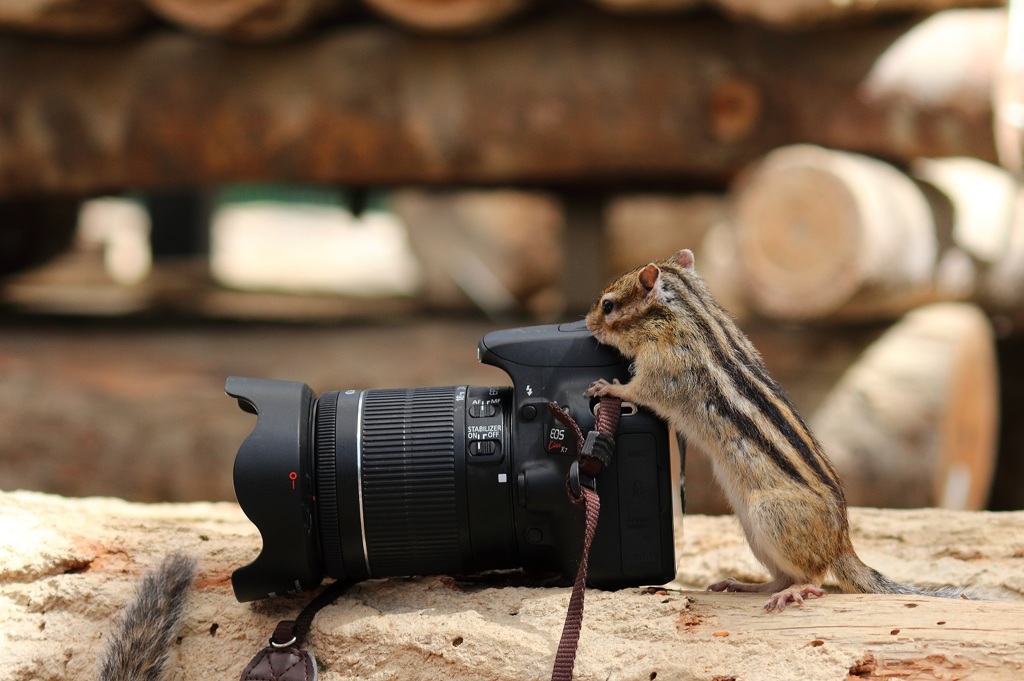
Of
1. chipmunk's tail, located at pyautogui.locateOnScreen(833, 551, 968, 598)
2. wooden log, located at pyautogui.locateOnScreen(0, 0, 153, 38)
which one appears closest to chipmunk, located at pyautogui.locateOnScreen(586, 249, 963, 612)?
chipmunk's tail, located at pyautogui.locateOnScreen(833, 551, 968, 598)

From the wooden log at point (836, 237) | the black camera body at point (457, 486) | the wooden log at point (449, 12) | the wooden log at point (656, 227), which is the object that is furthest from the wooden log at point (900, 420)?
the wooden log at point (656, 227)

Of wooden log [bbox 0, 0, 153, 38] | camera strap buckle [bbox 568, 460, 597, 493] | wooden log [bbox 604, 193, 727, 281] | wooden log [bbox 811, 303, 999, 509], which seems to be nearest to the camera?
camera strap buckle [bbox 568, 460, 597, 493]

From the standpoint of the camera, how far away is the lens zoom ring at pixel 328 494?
87.4 inches

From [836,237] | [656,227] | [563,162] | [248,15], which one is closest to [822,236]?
[836,237]

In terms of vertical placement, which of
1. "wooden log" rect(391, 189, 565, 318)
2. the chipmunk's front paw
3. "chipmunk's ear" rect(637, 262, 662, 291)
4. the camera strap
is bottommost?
the camera strap

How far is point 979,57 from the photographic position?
4.15 metres

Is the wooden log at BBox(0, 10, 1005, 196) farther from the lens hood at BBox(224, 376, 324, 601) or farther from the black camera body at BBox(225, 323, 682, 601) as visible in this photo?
the lens hood at BBox(224, 376, 324, 601)

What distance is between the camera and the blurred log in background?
4227 mm

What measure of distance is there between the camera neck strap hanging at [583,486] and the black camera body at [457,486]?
0.12ft

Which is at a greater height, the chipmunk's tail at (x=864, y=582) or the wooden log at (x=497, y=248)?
the wooden log at (x=497, y=248)

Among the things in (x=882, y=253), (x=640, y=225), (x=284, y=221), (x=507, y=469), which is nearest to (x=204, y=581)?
(x=507, y=469)

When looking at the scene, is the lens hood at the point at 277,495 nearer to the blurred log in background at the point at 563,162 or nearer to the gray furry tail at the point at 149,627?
the gray furry tail at the point at 149,627

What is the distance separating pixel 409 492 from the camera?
2211 millimetres

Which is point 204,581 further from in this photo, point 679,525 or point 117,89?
point 117,89
